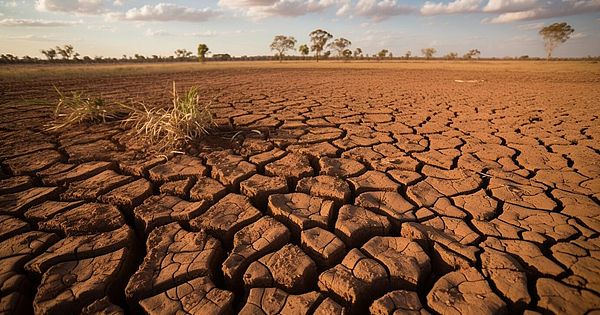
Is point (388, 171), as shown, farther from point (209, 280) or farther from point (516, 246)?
point (209, 280)

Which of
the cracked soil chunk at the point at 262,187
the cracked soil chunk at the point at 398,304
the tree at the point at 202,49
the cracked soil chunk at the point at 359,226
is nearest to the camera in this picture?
the cracked soil chunk at the point at 398,304

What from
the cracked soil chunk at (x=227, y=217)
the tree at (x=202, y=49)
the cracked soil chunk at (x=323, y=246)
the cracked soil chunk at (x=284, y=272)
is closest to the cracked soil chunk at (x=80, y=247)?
the cracked soil chunk at (x=227, y=217)

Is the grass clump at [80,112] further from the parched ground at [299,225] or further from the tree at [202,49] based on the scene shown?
the tree at [202,49]

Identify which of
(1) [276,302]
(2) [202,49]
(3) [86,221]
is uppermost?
(2) [202,49]

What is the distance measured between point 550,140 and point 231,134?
11.6 feet

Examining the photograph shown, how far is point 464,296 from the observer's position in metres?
1.11

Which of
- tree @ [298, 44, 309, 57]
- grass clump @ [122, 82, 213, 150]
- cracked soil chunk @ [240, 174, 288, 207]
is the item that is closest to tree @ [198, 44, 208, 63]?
tree @ [298, 44, 309, 57]

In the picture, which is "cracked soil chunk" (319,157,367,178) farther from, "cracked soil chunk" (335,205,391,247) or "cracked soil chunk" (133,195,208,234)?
"cracked soil chunk" (133,195,208,234)

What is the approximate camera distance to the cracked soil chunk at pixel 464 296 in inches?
41.5

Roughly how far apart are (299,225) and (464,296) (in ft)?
2.68

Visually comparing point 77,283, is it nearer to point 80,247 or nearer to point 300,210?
point 80,247

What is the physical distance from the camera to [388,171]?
222 cm

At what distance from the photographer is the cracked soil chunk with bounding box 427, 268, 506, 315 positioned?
1053 mm

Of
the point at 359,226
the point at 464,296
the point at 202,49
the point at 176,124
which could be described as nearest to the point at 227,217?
the point at 359,226
